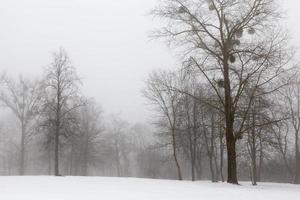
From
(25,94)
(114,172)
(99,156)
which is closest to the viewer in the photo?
(25,94)

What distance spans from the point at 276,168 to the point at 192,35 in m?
41.4

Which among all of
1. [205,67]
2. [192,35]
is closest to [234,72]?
[205,67]

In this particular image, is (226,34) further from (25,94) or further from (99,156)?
(99,156)

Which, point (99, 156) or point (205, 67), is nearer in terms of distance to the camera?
point (205, 67)

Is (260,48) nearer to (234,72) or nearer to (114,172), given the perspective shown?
(234,72)

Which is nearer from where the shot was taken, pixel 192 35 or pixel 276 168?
pixel 192 35

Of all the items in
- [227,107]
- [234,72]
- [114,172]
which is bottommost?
[114,172]

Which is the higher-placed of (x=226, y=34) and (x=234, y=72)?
(x=226, y=34)

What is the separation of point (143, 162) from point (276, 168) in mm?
32048

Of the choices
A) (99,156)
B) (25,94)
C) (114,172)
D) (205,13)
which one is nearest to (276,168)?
(99,156)

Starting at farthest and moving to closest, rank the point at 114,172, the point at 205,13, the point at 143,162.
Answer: the point at 114,172 < the point at 143,162 < the point at 205,13

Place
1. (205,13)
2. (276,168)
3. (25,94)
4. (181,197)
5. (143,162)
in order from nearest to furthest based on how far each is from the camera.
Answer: (181,197), (205,13), (25,94), (276,168), (143,162)

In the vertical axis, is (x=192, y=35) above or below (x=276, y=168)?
above

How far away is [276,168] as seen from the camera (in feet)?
199
